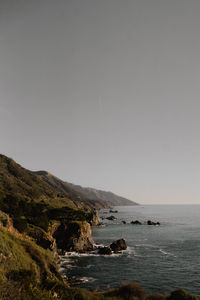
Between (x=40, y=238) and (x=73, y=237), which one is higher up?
(x=40, y=238)

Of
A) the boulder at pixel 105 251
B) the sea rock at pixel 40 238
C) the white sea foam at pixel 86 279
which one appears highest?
the sea rock at pixel 40 238

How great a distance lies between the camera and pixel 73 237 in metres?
71.6

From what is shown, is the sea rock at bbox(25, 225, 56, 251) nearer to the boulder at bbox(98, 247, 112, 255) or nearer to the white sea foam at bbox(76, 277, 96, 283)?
the white sea foam at bbox(76, 277, 96, 283)

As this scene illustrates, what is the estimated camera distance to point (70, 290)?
23.5 metres

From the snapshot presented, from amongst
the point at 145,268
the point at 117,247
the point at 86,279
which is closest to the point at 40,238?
the point at 86,279

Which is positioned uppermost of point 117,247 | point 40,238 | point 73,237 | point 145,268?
point 40,238

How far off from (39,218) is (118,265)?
31260mm

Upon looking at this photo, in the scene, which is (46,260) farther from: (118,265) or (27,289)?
(118,265)

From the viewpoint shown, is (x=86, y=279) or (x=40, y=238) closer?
(x=86, y=279)

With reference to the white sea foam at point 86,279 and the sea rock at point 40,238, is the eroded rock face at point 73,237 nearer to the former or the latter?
the sea rock at point 40,238

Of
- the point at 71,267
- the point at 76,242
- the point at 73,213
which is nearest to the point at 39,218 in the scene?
the point at 76,242

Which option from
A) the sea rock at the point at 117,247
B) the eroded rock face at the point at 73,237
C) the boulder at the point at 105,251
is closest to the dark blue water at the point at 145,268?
the sea rock at the point at 117,247

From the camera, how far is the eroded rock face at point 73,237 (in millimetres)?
69688

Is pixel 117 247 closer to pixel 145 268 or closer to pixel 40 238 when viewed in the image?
pixel 145 268
